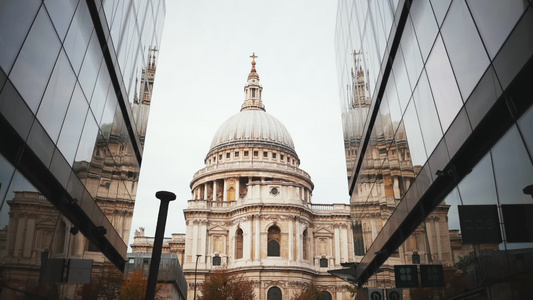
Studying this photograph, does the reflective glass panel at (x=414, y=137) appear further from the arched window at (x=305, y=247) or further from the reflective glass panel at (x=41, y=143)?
the arched window at (x=305, y=247)

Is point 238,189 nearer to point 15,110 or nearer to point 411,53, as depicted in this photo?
point 411,53

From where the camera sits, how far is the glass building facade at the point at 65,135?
1080 cm

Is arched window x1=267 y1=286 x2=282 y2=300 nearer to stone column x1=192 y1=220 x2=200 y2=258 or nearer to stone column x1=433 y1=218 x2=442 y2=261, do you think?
stone column x1=192 y1=220 x2=200 y2=258

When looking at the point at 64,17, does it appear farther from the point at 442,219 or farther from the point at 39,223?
the point at 442,219

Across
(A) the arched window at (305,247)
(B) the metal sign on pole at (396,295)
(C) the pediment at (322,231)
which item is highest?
(C) the pediment at (322,231)

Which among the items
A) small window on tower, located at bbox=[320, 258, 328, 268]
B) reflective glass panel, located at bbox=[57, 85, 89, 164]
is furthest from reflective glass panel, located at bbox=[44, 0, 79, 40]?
small window on tower, located at bbox=[320, 258, 328, 268]

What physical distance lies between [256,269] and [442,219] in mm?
57882

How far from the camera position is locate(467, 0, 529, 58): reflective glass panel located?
27.3ft

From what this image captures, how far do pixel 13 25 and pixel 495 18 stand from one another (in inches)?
367

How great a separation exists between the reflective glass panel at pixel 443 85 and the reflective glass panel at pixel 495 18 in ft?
7.07

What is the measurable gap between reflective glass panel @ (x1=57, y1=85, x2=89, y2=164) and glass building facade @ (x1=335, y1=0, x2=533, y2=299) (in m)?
10.5

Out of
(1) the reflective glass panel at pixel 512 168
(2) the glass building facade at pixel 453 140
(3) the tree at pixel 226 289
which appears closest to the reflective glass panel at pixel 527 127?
(2) the glass building facade at pixel 453 140

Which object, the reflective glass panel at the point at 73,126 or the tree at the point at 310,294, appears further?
the tree at the point at 310,294

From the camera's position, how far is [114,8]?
18.1m
